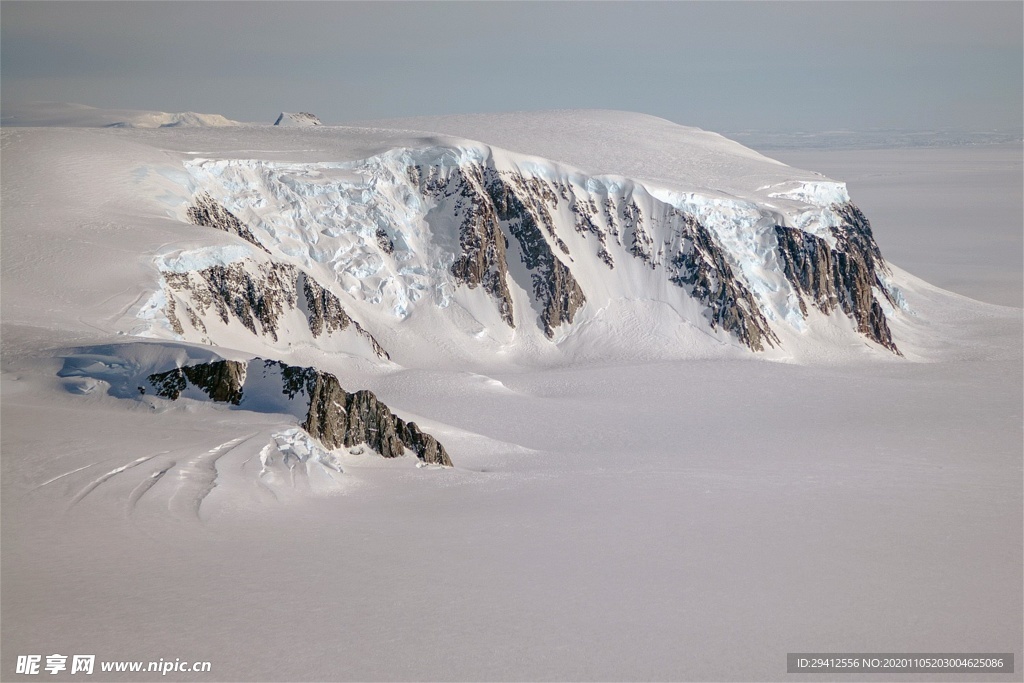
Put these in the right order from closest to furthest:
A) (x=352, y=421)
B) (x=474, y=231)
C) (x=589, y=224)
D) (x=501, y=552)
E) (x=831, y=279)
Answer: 1. (x=501, y=552)
2. (x=352, y=421)
3. (x=474, y=231)
4. (x=589, y=224)
5. (x=831, y=279)

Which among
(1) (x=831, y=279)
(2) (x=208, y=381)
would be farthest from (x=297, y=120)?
(2) (x=208, y=381)

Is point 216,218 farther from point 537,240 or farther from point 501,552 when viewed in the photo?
point 501,552

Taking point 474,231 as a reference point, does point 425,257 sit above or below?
below

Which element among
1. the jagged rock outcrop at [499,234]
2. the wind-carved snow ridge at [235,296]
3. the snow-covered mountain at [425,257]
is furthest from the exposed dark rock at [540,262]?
the wind-carved snow ridge at [235,296]

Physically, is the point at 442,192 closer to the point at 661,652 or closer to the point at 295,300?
the point at 295,300

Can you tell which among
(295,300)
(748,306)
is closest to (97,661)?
(295,300)
